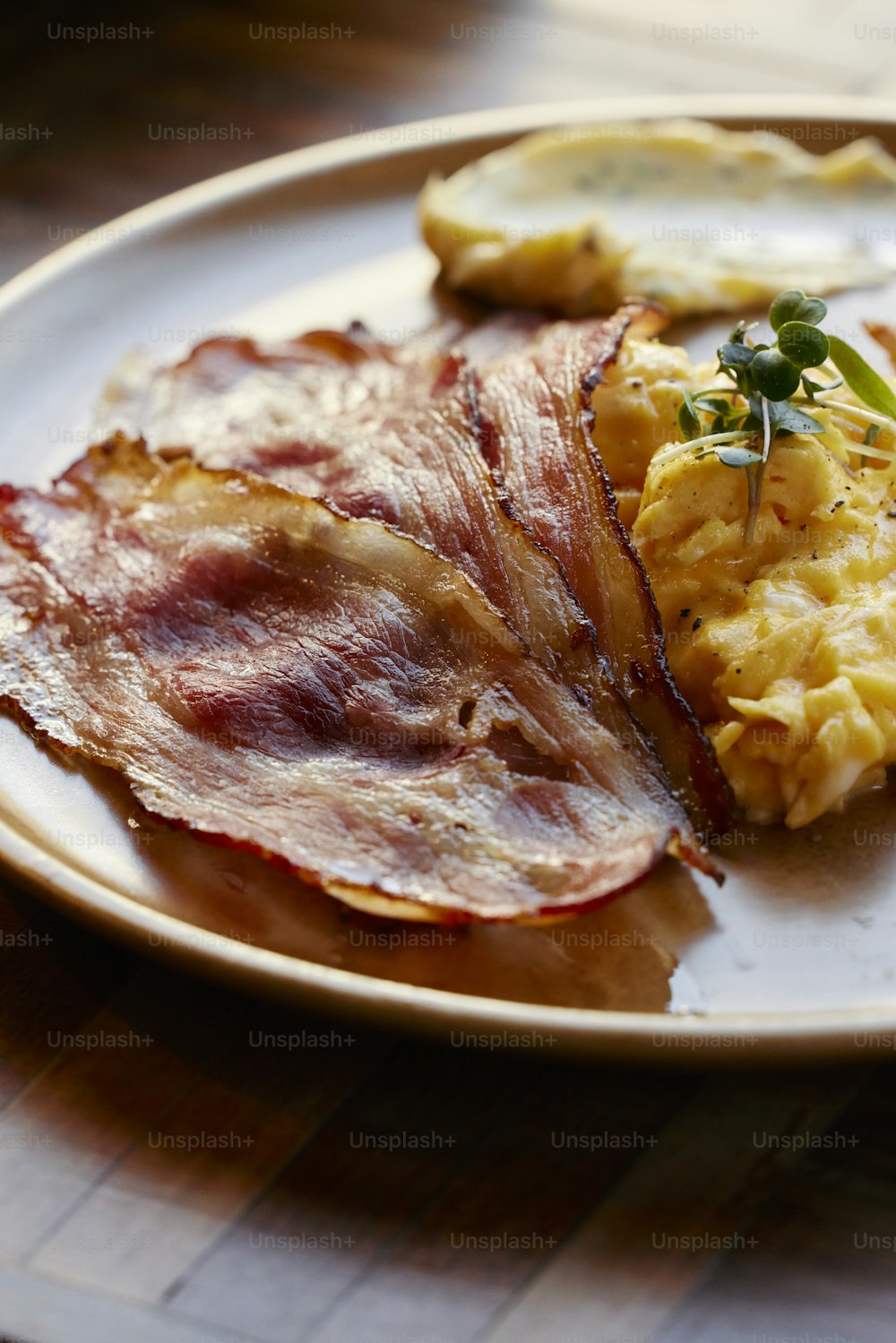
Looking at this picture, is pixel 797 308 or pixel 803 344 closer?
pixel 803 344

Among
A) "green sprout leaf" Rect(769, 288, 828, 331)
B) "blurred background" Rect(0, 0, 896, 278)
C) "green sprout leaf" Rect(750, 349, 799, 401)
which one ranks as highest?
"blurred background" Rect(0, 0, 896, 278)

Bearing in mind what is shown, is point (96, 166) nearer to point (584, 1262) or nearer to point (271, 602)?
point (271, 602)

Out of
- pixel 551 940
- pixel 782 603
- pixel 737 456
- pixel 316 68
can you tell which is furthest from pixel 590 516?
pixel 316 68

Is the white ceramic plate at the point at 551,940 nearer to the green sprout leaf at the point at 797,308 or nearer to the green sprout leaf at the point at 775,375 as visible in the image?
the green sprout leaf at the point at 775,375

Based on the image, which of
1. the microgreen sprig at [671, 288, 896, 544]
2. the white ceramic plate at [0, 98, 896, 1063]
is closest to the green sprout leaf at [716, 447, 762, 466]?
the microgreen sprig at [671, 288, 896, 544]

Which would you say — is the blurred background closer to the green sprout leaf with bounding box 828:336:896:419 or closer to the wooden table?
the green sprout leaf with bounding box 828:336:896:419

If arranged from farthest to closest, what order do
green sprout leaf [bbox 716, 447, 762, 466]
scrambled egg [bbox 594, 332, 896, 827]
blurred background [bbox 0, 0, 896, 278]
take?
blurred background [bbox 0, 0, 896, 278] → green sprout leaf [bbox 716, 447, 762, 466] → scrambled egg [bbox 594, 332, 896, 827]

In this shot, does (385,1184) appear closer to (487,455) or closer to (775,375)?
(487,455)
